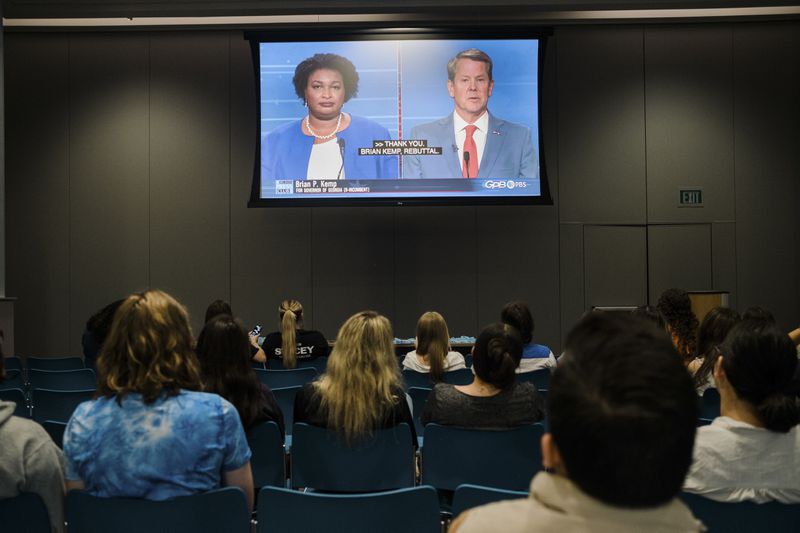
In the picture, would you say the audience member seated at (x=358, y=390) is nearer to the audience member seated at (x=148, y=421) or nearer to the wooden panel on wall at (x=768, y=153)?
the audience member seated at (x=148, y=421)

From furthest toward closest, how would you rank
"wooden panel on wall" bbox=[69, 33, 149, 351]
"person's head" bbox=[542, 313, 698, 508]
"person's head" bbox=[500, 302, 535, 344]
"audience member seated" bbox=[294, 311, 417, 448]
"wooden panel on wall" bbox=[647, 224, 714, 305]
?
"wooden panel on wall" bbox=[69, 33, 149, 351] → "wooden panel on wall" bbox=[647, 224, 714, 305] → "person's head" bbox=[500, 302, 535, 344] → "audience member seated" bbox=[294, 311, 417, 448] → "person's head" bbox=[542, 313, 698, 508]

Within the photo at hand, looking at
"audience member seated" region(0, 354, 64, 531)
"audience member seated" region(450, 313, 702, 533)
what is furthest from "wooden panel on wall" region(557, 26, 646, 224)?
"audience member seated" region(450, 313, 702, 533)

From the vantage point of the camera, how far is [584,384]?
89cm

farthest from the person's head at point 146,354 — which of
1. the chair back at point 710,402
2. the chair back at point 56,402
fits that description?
the chair back at point 710,402

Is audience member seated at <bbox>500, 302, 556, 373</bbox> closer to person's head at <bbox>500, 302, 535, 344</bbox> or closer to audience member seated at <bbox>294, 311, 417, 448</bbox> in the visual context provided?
person's head at <bbox>500, 302, 535, 344</bbox>

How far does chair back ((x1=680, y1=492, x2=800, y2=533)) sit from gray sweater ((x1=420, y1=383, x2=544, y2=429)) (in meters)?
1.03

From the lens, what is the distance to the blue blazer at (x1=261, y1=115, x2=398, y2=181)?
27.9 feet

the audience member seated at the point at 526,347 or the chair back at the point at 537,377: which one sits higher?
the audience member seated at the point at 526,347

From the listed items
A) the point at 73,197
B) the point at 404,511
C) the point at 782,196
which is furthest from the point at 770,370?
the point at 73,197

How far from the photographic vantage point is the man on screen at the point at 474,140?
848cm

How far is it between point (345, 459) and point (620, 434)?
1995 millimetres

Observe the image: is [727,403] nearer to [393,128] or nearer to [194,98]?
[393,128]

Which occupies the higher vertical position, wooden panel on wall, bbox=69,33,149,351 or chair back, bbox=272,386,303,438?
wooden panel on wall, bbox=69,33,149,351

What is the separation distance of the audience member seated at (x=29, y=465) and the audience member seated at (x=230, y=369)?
814 millimetres
